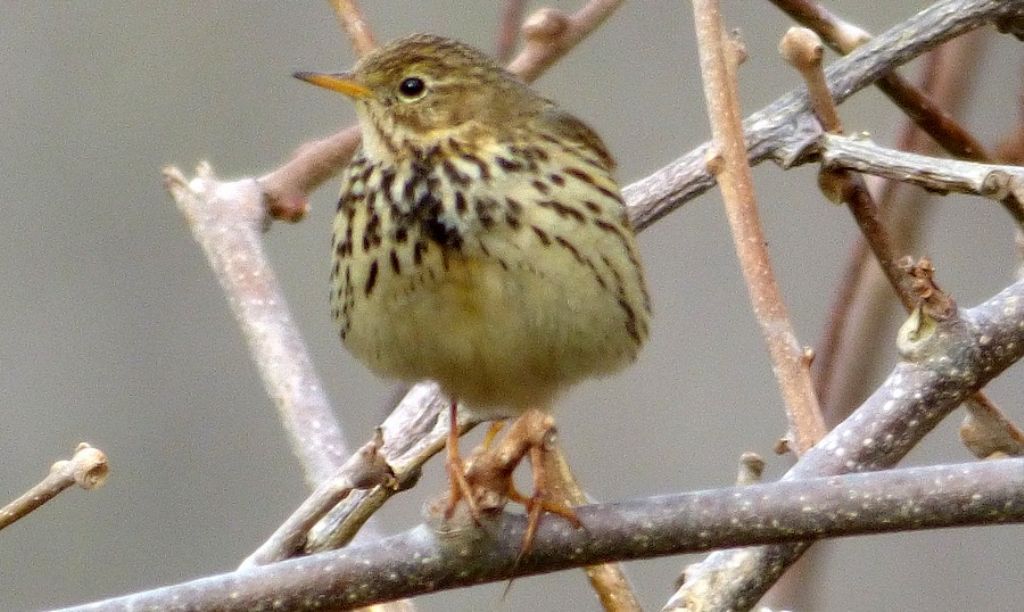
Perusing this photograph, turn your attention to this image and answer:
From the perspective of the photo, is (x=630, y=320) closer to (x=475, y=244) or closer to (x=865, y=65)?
(x=475, y=244)

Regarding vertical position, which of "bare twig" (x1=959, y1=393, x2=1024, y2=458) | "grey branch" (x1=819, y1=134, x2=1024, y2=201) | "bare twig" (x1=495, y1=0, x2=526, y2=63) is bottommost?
"bare twig" (x1=959, y1=393, x2=1024, y2=458)

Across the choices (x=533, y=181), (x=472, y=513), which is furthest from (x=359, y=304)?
(x=472, y=513)

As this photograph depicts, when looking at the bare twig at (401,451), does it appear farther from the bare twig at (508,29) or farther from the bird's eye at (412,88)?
the bare twig at (508,29)

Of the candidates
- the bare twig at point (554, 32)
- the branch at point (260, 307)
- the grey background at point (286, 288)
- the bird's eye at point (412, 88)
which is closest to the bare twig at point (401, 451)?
the branch at point (260, 307)

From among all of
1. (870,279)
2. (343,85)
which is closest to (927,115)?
(870,279)

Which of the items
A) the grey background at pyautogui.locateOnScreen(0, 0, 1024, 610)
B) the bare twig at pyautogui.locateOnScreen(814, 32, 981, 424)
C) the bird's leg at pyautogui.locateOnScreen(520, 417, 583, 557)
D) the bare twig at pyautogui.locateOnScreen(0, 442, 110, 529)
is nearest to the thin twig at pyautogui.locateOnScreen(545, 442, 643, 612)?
the bird's leg at pyautogui.locateOnScreen(520, 417, 583, 557)

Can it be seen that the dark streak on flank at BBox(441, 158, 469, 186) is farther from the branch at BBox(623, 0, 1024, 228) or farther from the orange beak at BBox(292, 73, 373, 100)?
the branch at BBox(623, 0, 1024, 228)
